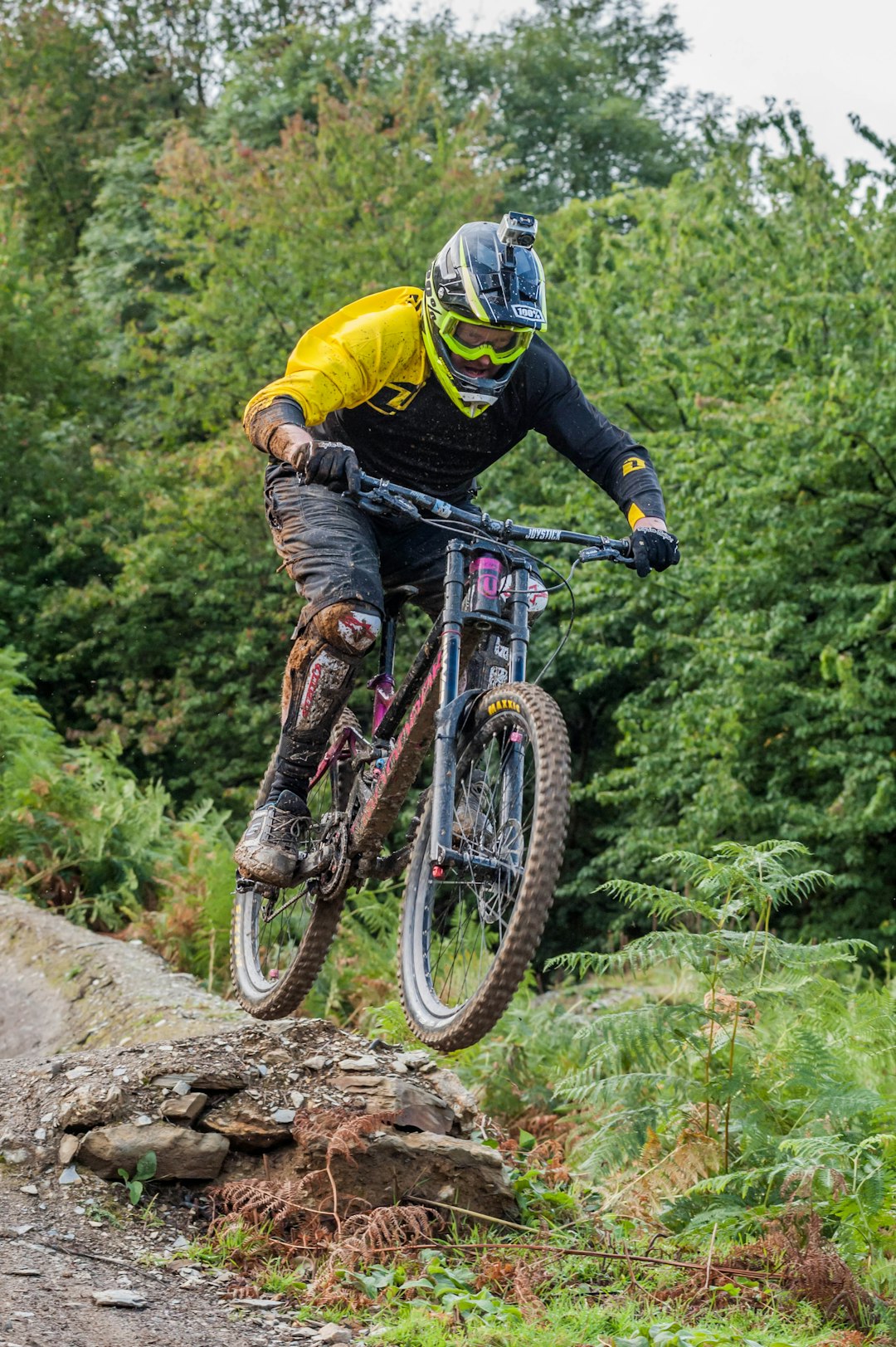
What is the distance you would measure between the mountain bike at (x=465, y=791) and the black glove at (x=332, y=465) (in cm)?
8

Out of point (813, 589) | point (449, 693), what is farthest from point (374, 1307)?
point (813, 589)

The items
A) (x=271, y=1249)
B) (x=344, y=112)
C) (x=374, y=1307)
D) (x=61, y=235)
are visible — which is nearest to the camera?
(x=374, y=1307)

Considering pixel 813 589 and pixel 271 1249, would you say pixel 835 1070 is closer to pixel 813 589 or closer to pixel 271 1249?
pixel 271 1249

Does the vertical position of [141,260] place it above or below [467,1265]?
above

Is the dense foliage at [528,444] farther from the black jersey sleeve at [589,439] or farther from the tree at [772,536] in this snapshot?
the black jersey sleeve at [589,439]

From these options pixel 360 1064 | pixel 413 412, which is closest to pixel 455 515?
pixel 413 412

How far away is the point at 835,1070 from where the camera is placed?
6.18m

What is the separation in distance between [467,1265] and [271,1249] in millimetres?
789

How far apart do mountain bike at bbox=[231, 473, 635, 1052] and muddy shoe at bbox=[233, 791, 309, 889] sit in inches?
3.1

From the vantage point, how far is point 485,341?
519cm

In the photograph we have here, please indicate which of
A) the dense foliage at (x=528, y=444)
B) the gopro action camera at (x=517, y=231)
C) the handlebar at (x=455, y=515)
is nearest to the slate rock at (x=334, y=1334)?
the handlebar at (x=455, y=515)

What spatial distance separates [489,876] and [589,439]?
1.97m

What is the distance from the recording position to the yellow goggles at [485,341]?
16.9 ft

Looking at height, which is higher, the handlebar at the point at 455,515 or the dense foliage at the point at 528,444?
the dense foliage at the point at 528,444
